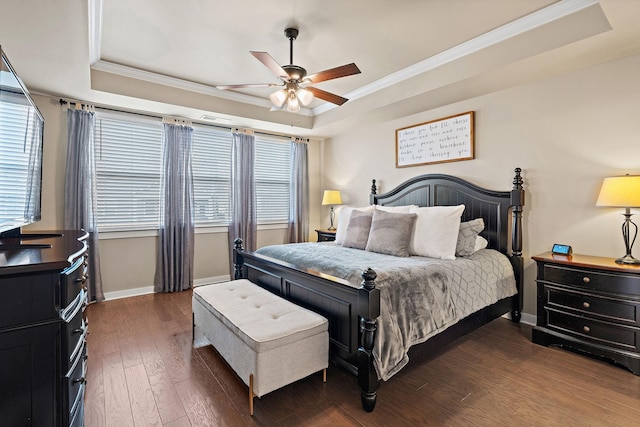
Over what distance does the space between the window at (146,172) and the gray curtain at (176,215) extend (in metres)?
0.14

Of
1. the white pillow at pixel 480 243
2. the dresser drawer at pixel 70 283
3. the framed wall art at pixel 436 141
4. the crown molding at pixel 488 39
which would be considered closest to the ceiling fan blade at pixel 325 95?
the crown molding at pixel 488 39

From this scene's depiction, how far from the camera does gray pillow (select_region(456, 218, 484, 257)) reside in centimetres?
301

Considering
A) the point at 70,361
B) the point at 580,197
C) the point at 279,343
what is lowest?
the point at 279,343

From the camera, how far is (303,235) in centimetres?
562

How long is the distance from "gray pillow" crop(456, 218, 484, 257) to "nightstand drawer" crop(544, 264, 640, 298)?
0.60 meters

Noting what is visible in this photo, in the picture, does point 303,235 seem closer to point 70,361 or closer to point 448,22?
point 448,22

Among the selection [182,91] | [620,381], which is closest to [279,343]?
[620,381]

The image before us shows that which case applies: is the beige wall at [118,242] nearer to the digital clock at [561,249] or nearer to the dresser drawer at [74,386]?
the dresser drawer at [74,386]

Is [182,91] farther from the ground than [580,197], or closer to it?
farther from the ground

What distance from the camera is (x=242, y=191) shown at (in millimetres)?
4887

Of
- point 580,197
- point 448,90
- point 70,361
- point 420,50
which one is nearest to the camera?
point 70,361

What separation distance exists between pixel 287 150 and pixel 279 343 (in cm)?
411

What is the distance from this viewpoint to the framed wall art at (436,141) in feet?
12.0

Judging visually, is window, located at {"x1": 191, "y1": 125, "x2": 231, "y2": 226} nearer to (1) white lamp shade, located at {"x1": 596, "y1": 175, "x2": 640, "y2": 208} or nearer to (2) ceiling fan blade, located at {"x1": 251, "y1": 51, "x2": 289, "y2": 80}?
(2) ceiling fan blade, located at {"x1": 251, "y1": 51, "x2": 289, "y2": 80}
